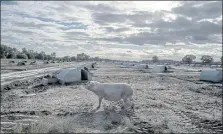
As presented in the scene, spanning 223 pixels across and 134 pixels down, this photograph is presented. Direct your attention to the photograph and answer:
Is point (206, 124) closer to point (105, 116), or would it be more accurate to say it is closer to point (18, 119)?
point (105, 116)

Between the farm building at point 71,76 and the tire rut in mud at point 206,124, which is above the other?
the farm building at point 71,76

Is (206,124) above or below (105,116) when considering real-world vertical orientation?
below

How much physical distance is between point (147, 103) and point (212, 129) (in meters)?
6.14

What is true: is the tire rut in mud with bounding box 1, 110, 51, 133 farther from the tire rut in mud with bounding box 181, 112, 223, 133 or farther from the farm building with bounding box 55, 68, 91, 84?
the farm building with bounding box 55, 68, 91, 84

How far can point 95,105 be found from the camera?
16.9m

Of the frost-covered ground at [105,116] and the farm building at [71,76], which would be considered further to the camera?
the farm building at [71,76]

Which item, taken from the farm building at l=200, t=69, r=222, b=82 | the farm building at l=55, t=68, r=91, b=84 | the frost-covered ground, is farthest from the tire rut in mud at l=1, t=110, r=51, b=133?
the farm building at l=200, t=69, r=222, b=82

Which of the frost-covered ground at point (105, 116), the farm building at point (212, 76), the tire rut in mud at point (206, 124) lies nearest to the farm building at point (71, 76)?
the frost-covered ground at point (105, 116)

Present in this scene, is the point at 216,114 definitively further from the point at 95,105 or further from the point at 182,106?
the point at 95,105

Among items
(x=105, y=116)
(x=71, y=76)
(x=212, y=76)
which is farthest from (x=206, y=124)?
(x=212, y=76)

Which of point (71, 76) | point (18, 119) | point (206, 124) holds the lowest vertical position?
point (206, 124)

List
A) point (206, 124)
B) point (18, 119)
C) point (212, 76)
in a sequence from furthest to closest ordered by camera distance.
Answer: point (212, 76) < point (18, 119) < point (206, 124)

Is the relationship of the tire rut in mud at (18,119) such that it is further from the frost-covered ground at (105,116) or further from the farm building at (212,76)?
the farm building at (212,76)

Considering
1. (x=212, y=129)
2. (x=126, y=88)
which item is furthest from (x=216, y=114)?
(x=126, y=88)
